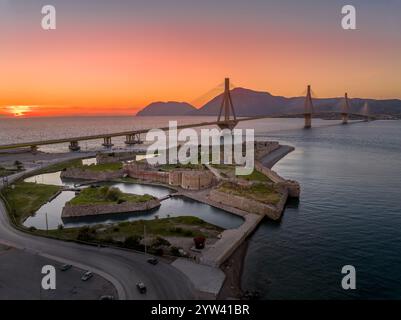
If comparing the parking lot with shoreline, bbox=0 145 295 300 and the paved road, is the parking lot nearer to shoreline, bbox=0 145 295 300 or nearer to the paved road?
the paved road

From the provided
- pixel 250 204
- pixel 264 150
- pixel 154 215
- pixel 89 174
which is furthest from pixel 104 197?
pixel 264 150

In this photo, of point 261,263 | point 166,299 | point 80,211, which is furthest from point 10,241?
point 261,263

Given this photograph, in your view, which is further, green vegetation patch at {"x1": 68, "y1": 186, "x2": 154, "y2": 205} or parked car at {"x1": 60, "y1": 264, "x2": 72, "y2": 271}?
green vegetation patch at {"x1": 68, "y1": 186, "x2": 154, "y2": 205}

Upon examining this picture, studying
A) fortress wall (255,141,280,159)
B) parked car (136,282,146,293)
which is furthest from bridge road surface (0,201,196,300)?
fortress wall (255,141,280,159)

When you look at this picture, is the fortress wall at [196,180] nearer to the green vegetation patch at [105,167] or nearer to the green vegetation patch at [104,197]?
the green vegetation patch at [104,197]

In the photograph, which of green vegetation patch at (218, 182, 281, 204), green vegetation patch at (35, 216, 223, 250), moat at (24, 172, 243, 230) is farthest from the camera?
green vegetation patch at (218, 182, 281, 204)

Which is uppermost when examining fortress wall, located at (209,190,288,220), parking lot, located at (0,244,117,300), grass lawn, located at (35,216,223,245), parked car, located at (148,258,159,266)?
fortress wall, located at (209,190,288,220)

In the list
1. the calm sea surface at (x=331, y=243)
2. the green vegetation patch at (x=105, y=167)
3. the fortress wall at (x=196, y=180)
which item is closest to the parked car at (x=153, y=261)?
the calm sea surface at (x=331, y=243)

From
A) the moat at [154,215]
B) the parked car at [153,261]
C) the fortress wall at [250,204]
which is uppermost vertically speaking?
the fortress wall at [250,204]
